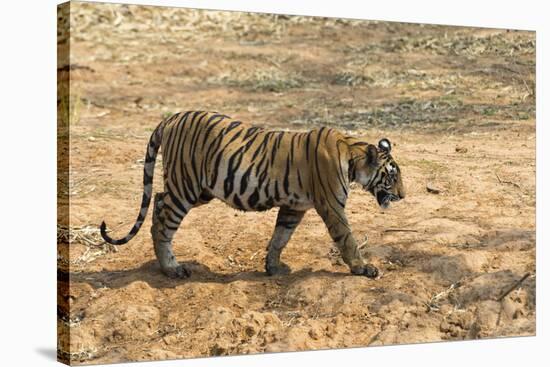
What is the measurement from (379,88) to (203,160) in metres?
2.63

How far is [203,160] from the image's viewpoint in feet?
24.6

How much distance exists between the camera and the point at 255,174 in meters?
7.45

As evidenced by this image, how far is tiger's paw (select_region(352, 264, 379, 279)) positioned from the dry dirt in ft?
0.16

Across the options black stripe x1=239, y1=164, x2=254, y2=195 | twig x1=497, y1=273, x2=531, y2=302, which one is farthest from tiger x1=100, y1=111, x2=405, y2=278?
twig x1=497, y1=273, x2=531, y2=302

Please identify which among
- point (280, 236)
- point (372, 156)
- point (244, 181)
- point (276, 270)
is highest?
point (372, 156)

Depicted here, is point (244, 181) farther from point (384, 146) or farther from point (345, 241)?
point (384, 146)

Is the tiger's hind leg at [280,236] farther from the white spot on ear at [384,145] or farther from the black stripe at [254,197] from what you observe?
the white spot on ear at [384,145]

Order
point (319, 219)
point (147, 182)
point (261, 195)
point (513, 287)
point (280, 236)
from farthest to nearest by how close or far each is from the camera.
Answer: point (319, 219)
point (513, 287)
point (280, 236)
point (147, 182)
point (261, 195)

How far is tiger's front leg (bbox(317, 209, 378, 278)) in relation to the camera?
24.3ft

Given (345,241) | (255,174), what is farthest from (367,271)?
(255,174)

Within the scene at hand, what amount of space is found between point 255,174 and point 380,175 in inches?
37.6

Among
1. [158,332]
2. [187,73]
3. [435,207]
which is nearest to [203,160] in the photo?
[158,332]

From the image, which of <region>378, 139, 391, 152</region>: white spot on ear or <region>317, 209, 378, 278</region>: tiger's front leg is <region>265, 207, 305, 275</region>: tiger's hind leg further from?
<region>378, 139, 391, 152</region>: white spot on ear

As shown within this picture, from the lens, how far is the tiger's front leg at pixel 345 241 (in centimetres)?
740
